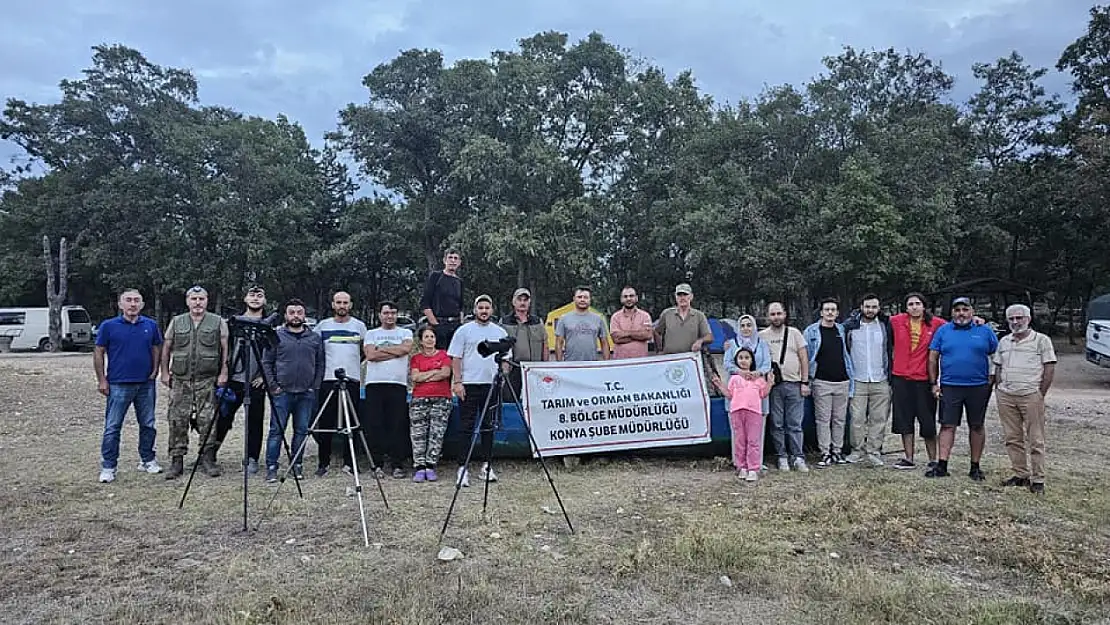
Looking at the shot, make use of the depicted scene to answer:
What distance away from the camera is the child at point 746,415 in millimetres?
6758

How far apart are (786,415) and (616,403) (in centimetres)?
164

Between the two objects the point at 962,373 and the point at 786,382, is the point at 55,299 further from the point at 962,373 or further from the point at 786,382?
the point at 962,373

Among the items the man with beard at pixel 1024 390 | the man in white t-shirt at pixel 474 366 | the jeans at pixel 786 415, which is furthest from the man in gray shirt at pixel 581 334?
the man with beard at pixel 1024 390

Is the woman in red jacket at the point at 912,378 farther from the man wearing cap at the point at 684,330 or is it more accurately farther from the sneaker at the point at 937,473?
the man wearing cap at the point at 684,330

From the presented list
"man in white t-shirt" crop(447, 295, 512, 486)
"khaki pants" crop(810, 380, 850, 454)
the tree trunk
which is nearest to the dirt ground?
"khaki pants" crop(810, 380, 850, 454)

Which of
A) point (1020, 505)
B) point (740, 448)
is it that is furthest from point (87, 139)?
point (1020, 505)

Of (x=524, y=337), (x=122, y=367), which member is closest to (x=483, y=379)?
(x=524, y=337)

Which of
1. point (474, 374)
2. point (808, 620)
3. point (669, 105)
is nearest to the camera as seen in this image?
point (808, 620)

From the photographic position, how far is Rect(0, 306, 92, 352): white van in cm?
2800

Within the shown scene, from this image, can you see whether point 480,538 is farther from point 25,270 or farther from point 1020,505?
point 25,270

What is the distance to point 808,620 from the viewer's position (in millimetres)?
3699

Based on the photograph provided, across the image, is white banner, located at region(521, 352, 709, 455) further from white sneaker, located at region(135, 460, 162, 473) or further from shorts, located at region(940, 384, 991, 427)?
white sneaker, located at region(135, 460, 162, 473)

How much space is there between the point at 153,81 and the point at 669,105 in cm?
2218

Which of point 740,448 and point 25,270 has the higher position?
point 25,270
